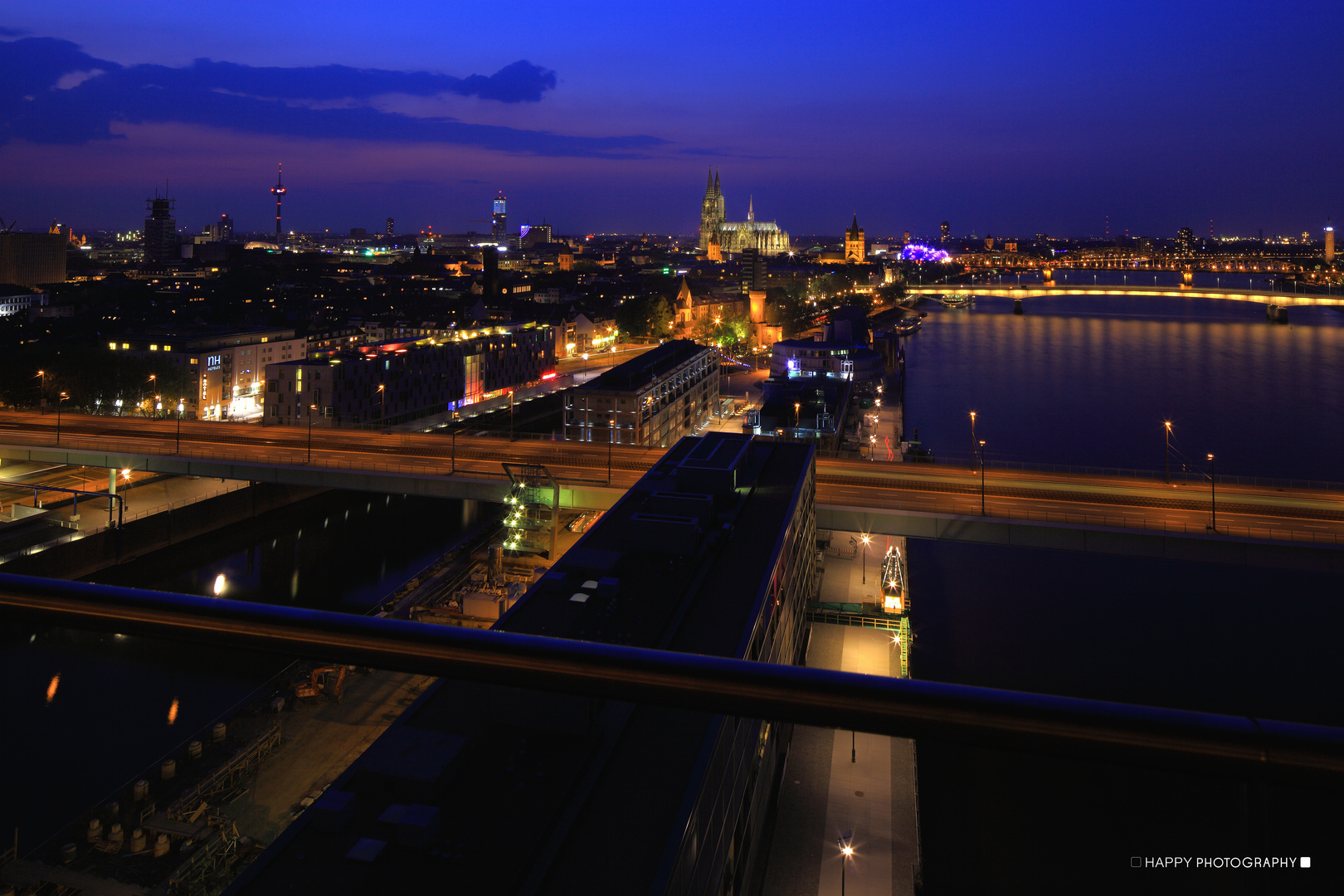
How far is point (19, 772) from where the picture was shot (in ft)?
19.9

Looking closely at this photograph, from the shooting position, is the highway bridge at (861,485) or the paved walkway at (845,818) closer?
the paved walkway at (845,818)

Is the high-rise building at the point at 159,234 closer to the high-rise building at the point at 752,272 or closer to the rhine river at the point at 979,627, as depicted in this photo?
the high-rise building at the point at 752,272

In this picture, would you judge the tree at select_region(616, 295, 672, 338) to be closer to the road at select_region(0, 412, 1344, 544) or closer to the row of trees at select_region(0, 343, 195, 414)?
the row of trees at select_region(0, 343, 195, 414)

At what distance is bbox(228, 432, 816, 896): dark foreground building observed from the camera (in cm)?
254

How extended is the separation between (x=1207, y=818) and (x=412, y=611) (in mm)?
6780

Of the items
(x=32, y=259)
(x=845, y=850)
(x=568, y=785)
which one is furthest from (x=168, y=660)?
(x=32, y=259)

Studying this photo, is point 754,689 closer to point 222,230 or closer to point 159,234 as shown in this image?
point 159,234

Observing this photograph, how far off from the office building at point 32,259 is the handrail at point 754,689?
42205mm

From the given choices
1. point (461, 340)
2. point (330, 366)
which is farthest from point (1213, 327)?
point (330, 366)

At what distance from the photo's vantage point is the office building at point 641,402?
14.1m

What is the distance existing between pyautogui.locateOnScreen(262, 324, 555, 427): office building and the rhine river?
8.17ft

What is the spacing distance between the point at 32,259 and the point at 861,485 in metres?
39.1

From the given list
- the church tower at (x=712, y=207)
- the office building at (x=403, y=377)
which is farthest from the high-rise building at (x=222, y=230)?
the office building at (x=403, y=377)

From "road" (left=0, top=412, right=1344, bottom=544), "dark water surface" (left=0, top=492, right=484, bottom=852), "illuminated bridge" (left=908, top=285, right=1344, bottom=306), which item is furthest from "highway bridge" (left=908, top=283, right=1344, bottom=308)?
"dark water surface" (left=0, top=492, right=484, bottom=852)
